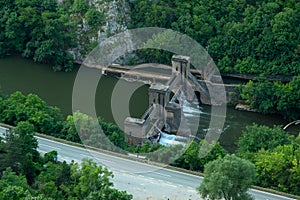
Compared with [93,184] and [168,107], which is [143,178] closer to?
[93,184]

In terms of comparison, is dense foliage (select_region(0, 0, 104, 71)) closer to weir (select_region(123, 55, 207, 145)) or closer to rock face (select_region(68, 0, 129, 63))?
rock face (select_region(68, 0, 129, 63))

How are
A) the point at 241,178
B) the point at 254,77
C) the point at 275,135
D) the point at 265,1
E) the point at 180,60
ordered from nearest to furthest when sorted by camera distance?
the point at 241,178, the point at 275,135, the point at 180,60, the point at 254,77, the point at 265,1

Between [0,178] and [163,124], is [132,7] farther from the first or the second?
[0,178]

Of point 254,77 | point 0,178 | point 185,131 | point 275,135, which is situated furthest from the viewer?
point 254,77

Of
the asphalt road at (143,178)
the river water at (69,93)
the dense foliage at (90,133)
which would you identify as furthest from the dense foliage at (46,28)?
the asphalt road at (143,178)

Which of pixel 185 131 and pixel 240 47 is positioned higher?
pixel 240 47

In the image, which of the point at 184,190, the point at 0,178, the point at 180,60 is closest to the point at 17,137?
the point at 0,178

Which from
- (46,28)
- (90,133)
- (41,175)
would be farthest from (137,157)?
(46,28)
